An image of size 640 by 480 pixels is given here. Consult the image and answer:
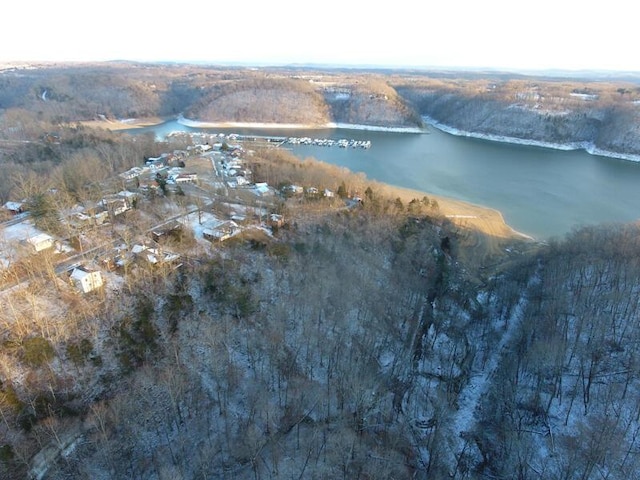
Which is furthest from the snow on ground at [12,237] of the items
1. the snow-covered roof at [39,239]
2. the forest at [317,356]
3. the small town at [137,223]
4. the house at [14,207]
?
the house at [14,207]

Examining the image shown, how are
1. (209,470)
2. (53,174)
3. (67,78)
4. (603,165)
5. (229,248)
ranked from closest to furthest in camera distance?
(209,470), (229,248), (53,174), (603,165), (67,78)

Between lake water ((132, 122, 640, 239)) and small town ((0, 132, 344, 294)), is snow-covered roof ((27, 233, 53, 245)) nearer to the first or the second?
small town ((0, 132, 344, 294))

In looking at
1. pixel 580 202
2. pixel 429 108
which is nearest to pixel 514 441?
pixel 580 202

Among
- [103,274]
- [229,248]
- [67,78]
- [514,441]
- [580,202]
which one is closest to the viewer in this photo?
[514,441]

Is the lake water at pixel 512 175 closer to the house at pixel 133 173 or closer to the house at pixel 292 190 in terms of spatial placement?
the house at pixel 292 190

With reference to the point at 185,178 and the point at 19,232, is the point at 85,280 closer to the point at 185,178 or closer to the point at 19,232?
the point at 19,232

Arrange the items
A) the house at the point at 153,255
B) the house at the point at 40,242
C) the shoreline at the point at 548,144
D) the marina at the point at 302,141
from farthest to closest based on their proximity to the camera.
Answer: the marina at the point at 302,141
the shoreline at the point at 548,144
the house at the point at 40,242
the house at the point at 153,255

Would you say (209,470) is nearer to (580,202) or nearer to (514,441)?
(514,441)

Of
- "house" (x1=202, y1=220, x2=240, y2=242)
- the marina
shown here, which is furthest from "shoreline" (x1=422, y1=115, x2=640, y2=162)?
"house" (x1=202, y1=220, x2=240, y2=242)
